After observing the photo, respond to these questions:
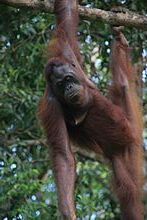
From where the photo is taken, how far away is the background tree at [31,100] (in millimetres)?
6496

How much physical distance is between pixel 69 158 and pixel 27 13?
1699 millimetres

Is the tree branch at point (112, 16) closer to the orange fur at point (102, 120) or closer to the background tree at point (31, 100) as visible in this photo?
the orange fur at point (102, 120)

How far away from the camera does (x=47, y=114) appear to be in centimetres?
589

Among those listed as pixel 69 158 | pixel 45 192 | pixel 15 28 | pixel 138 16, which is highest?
pixel 138 16

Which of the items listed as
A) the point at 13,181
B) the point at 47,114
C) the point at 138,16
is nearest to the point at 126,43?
the point at 138,16

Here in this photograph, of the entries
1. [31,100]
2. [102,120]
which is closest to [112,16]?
[102,120]

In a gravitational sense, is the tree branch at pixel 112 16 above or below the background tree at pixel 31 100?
above

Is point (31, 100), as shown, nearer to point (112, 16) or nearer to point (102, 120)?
point (102, 120)

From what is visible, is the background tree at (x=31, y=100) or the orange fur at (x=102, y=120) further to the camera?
the background tree at (x=31, y=100)

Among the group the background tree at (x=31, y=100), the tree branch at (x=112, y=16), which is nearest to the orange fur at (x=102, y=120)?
the tree branch at (x=112, y=16)

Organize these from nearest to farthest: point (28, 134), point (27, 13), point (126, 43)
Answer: point (126, 43) → point (27, 13) → point (28, 134)

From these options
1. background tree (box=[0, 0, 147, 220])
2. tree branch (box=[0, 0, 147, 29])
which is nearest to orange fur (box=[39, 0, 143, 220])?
tree branch (box=[0, 0, 147, 29])

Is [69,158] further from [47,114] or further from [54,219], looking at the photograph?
[54,219]

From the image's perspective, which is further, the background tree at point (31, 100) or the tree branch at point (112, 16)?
the background tree at point (31, 100)
